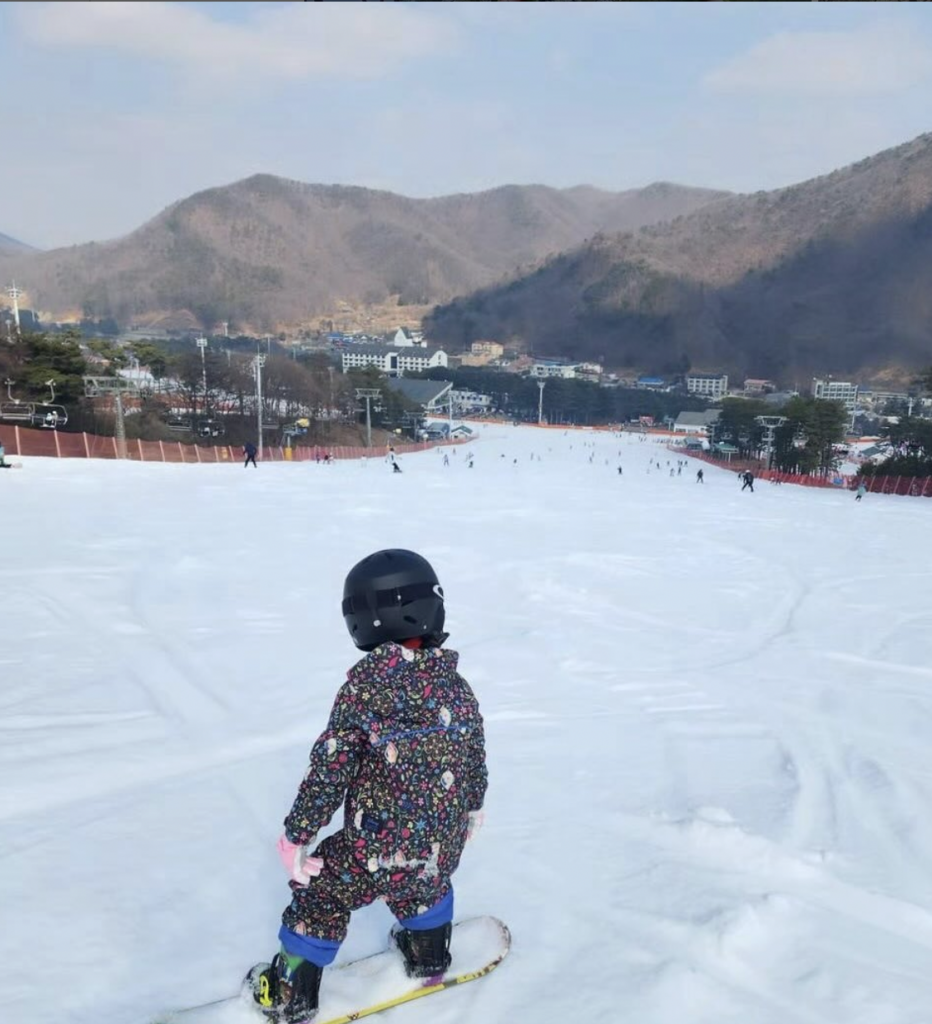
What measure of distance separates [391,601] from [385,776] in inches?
17.0

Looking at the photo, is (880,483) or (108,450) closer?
(108,450)

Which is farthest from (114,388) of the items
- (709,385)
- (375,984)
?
(709,385)

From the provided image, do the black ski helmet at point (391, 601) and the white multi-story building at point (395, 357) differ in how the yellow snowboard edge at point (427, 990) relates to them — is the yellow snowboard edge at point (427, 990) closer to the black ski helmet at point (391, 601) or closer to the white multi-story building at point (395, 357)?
the black ski helmet at point (391, 601)

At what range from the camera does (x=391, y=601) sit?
1.74m

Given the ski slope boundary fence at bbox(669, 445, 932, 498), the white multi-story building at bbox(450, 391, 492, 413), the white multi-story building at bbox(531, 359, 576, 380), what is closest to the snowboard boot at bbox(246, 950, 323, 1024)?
the ski slope boundary fence at bbox(669, 445, 932, 498)

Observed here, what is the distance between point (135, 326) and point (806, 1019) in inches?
8065

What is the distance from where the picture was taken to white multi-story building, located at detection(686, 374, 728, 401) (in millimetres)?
152000

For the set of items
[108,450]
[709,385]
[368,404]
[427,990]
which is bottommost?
[108,450]

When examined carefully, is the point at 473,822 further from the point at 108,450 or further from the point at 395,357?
the point at 395,357

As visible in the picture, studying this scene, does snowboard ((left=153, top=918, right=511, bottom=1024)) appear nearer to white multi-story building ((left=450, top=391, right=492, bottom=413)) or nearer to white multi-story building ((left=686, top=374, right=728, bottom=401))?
white multi-story building ((left=450, top=391, right=492, bottom=413))

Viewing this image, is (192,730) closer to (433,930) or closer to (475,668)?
(475,668)

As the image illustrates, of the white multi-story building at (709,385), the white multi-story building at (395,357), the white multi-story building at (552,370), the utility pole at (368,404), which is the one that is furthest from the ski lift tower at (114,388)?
the white multi-story building at (709,385)

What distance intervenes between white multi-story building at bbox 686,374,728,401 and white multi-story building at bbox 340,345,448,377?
175 feet

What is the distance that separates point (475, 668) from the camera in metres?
5.28
